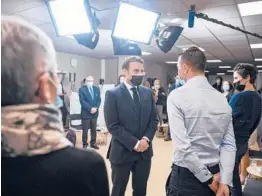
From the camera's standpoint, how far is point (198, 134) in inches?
56.1

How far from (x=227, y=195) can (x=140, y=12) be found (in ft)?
8.41

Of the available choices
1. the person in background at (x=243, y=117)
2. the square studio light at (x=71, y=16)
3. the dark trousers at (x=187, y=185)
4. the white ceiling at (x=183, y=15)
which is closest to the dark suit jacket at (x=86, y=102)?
the white ceiling at (x=183, y=15)

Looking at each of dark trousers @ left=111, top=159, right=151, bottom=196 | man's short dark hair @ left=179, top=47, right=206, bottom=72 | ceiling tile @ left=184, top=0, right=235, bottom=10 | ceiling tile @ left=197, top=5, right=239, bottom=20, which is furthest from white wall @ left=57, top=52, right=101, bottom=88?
man's short dark hair @ left=179, top=47, right=206, bottom=72

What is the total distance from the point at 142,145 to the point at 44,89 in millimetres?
1538

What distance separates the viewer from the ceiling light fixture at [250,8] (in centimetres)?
358

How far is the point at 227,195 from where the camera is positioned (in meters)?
1.40

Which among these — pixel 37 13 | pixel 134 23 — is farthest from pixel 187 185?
pixel 37 13

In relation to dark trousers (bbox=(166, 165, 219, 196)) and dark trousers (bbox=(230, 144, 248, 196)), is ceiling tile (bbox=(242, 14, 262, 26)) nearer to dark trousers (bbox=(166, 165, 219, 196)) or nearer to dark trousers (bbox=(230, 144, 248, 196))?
dark trousers (bbox=(230, 144, 248, 196))

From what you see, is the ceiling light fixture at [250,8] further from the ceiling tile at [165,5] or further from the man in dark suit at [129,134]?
the man in dark suit at [129,134]

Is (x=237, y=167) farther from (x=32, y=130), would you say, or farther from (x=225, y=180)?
(x=32, y=130)

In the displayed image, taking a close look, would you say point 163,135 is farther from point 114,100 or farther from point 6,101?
point 6,101

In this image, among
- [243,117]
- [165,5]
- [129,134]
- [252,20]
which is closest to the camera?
[129,134]

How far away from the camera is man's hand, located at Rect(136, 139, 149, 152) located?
205 centimetres

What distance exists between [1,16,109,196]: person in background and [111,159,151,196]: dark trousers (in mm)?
1477
